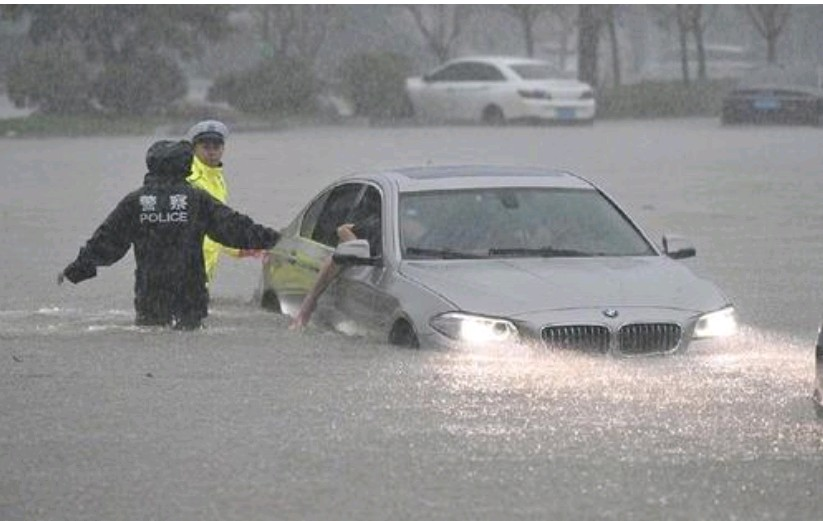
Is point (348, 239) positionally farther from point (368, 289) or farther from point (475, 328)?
point (475, 328)

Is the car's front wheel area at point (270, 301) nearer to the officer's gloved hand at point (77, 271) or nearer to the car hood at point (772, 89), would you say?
the officer's gloved hand at point (77, 271)

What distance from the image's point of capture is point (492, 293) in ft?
41.5

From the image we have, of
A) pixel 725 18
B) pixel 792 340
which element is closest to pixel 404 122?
pixel 792 340

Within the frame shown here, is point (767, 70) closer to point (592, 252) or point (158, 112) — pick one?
point (158, 112)

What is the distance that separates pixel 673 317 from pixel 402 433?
269 cm

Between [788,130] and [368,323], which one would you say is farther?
[788,130]

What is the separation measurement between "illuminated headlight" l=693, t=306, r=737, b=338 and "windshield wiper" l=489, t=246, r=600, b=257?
3.34ft

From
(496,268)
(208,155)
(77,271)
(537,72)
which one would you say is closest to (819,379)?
(496,268)

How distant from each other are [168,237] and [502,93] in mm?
35549

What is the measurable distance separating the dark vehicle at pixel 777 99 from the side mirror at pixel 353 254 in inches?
1458

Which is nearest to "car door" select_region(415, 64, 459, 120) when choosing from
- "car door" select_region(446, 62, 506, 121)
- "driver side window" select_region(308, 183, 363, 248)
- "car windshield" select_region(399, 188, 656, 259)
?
"car door" select_region(446, 62, 506, 121)

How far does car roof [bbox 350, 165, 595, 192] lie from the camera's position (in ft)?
46.6

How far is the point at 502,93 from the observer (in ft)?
162

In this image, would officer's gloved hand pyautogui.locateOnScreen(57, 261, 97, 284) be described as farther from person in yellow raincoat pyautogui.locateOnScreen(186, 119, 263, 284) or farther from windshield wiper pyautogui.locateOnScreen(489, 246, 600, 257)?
windshield wiper pyautogui.locateOnScreen(489, 246, 600, 257)
